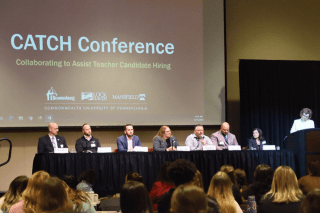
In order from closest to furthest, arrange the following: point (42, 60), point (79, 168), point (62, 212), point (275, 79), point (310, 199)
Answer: point (310, 199) < point (62, 212) < point (79, 168) < point (42, 60) < point (275, 79)

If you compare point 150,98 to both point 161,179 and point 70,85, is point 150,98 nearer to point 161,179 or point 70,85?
point 70,85

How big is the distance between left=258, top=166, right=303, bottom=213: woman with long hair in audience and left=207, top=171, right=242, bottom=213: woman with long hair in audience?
21 centimetres

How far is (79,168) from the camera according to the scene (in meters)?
5.39

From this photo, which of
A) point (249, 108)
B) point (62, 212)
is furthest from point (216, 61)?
point (62, 212)

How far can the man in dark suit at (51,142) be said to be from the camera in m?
6.07

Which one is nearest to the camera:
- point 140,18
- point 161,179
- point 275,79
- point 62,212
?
point 62,212

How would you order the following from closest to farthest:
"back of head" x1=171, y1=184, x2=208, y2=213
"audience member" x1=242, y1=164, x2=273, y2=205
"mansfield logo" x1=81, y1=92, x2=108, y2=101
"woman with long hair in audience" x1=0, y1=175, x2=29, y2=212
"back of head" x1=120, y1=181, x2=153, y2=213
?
"back of head" x1=171, y1=184, x2=208, y2=213 < "back of head" x1=120, y1=181, x2=153, y2=213 < "woman with long hair in audience" x1=0, y1=175, x2=29, y2=212 < "audience member" x1=242, y1=164, x2=273, y2=205 < "mansfield logo" x1=81, y1=92, x2=108, y2=101

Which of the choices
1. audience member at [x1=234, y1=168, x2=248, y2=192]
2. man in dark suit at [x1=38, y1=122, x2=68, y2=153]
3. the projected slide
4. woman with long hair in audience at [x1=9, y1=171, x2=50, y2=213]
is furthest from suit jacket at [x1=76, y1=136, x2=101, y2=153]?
woman with long hair in audience at [x1=9, y1=171, x2=50, y2=213]

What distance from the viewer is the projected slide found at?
6.82m

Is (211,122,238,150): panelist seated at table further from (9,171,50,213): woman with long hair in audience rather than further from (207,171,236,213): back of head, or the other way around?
(9,171,50,213): woman with long hair in audience

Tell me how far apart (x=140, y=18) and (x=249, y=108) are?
2800 millimetres

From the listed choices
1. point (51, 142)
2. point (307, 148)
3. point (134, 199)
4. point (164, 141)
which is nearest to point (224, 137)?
point (164, 141)

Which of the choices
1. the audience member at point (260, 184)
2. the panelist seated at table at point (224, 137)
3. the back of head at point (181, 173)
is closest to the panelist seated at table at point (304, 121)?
the panelist seated at table at point (224, 137)

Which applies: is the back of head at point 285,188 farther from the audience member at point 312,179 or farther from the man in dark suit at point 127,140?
the man in dark suit at point 127,140
